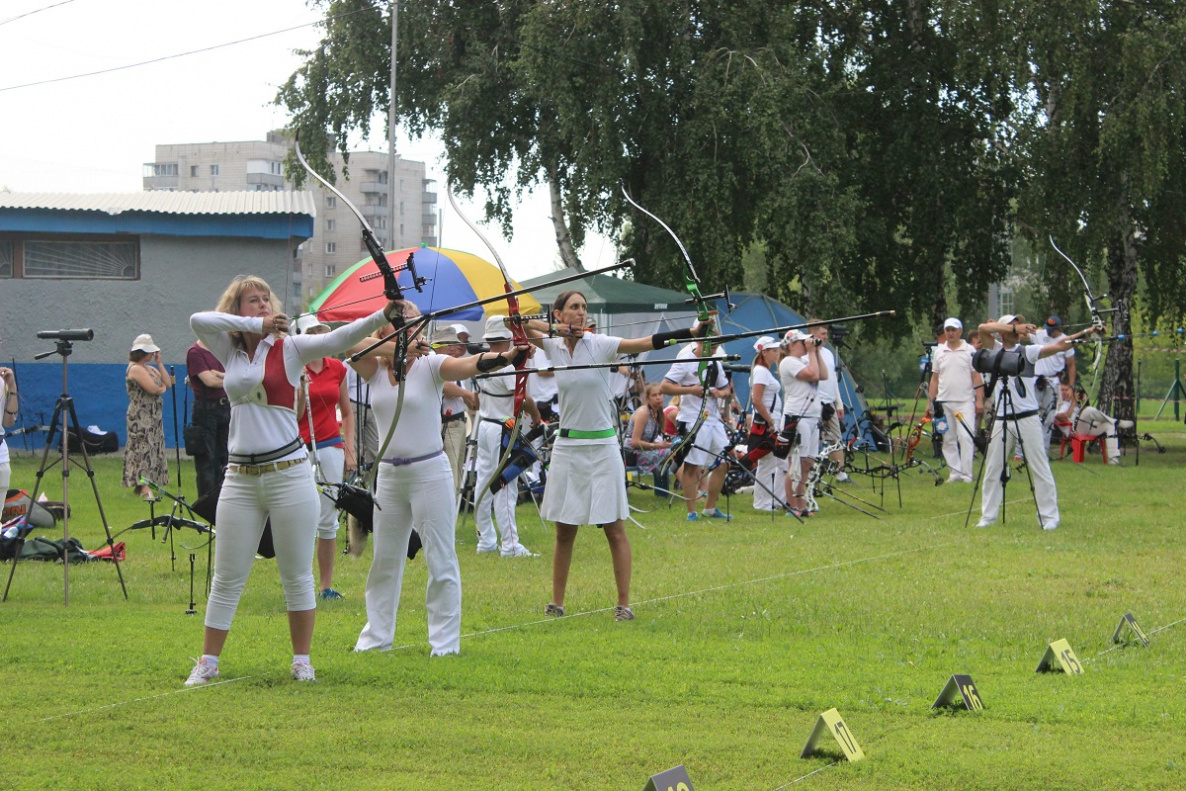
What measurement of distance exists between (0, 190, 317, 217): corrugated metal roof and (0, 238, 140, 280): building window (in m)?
0.63

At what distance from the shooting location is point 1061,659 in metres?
5.91

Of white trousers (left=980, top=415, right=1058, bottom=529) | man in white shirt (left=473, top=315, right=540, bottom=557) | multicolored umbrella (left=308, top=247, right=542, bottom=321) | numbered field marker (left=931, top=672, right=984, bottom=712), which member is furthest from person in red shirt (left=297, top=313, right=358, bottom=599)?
multicolored umbrella (left=308, top=247, right=542, bottom=321)

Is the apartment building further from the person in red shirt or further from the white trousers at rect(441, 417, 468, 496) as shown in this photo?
the person in red shirt

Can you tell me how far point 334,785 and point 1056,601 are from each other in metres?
5.09

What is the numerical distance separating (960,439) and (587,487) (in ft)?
33.5

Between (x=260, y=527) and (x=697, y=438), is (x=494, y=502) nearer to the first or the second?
(x=697, y=438)

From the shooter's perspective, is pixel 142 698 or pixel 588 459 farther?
pixel 588 459

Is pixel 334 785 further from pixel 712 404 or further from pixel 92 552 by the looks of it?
pixel 712 404

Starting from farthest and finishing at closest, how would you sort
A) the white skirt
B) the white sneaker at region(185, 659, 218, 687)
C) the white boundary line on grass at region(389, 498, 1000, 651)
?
the white skirt → the white boundary line on grass at region(389, 498, 1000, 651) → the white sneaker at region(185, 659, 218, 687)

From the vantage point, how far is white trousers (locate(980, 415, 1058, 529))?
11.3m

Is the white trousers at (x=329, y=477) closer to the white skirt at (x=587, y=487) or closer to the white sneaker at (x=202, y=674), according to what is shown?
the white skirt at (x=587, y=487)

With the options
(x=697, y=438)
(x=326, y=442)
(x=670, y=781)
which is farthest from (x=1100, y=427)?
(x=670, y=781)

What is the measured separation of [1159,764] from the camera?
176 inches

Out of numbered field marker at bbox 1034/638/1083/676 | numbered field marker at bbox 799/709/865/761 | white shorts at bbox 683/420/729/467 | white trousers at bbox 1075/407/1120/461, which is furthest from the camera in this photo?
white trousers at bbox 1075/407/1120/461
